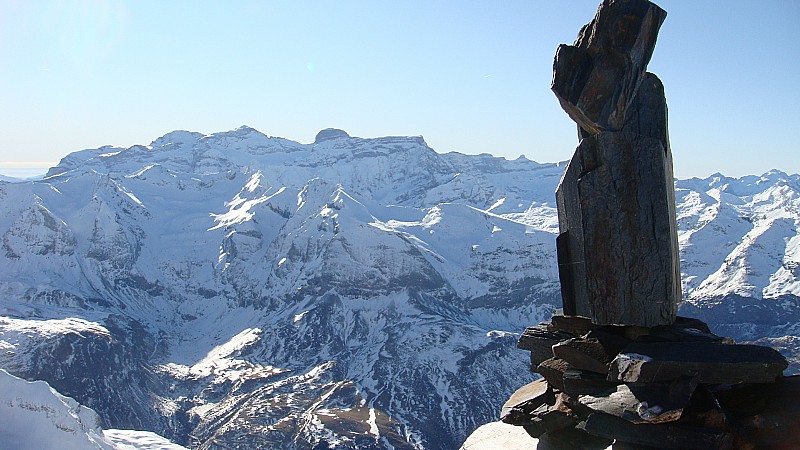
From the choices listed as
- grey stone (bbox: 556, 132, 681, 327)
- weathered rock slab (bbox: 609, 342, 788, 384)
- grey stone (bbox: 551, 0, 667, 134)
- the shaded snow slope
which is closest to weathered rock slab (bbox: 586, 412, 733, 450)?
weathered rock slab (bbox: 609, 342, 788, 384)

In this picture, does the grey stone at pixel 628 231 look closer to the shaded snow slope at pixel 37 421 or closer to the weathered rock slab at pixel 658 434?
the weathered rock slab at pixel 658 434

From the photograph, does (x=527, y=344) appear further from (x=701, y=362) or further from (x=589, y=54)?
(x=589, y=54)

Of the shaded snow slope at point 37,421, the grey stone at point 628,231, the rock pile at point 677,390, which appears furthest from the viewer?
the shaded snow slope at point 37,421

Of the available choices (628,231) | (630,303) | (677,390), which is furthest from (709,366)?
(628,231)

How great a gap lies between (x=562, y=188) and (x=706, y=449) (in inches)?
272

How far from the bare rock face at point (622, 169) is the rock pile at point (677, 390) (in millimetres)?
763

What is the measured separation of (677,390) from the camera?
37.6 feet

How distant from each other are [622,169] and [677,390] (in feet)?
15.0

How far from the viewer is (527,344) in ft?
56.2

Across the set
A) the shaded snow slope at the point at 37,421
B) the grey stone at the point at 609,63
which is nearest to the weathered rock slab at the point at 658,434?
the grey stone at the point at 609,63

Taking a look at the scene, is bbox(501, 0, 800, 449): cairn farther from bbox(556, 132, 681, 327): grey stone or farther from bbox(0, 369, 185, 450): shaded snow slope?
Result: bbox(0, 369, 185, 450): shaded snow slope

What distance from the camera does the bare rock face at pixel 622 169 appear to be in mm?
13570

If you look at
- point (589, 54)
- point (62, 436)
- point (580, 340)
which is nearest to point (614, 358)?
point (580, 340)

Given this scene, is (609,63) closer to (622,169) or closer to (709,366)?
(622,169)
